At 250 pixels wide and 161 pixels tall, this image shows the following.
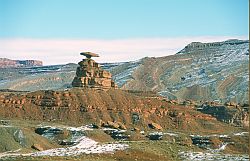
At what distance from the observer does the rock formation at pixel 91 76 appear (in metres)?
123

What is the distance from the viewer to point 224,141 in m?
95.9

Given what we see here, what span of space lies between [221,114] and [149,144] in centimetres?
4098

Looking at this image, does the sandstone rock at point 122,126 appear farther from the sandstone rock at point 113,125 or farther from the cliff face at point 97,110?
the cliff face at point 97,110

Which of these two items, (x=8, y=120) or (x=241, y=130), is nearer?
(x=8, y=120)

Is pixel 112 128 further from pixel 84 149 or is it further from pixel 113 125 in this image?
pixel 84 149

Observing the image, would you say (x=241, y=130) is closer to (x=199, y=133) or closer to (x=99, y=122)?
(x=199, y=133)

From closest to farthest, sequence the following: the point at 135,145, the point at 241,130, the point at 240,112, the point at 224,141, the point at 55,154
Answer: the point at 55,154
the point at 135,145
the point at 224,141
the point at 241,130
the point at 240,112

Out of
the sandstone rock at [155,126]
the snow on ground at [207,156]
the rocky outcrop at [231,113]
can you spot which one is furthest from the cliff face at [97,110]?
the snow on ground at [207,156]

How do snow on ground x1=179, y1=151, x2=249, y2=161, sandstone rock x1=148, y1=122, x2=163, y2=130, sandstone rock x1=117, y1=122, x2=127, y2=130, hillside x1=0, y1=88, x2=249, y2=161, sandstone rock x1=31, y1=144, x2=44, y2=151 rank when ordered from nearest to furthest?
1. snow on ground x1=179, y1=151, x2=249, y2=161
2. hillside x1=0, y1=88, x2=249, y2=161
3. sandstone rock x1=31, y1=144, x2=44, y2=151
4. sandstone rock x1=117, y1=122, x2=127, y2=130
5. sandstone rock x1=148, y1=122, x2=163, y2=130

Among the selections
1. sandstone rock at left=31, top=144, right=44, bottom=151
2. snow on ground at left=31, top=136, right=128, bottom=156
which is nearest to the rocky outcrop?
snow on ground at left=31, top=136, right=128, bottom=156

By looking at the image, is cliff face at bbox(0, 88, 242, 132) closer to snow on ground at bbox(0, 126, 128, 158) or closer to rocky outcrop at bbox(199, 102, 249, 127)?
rocky outcrop at bbox(199, 102, 249, 127)

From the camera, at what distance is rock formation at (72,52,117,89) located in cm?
12300

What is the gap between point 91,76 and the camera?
125 metres

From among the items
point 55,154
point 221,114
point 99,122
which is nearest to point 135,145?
point 55,154
